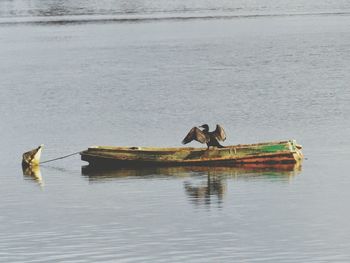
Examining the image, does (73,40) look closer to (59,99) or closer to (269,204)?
(59,99)

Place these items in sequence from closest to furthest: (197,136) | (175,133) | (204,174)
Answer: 1. (204,174)
2. (197,136)
3. (175,133)

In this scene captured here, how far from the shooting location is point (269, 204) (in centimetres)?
4619

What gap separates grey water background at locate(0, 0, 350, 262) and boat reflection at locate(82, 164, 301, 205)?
0.12 metres

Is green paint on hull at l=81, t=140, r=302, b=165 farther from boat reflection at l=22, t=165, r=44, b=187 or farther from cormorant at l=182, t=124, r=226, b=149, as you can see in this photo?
boat reflection at l=22, t=165, r=44, b=187

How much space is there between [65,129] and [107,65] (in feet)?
116

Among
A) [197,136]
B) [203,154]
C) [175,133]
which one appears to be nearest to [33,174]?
[197,136]

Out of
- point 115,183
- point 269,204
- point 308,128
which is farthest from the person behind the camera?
point 308,128

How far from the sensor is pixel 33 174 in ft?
179

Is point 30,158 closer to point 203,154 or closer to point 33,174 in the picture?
point 33,174

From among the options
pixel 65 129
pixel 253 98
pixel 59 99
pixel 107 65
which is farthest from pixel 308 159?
pixel 107 65

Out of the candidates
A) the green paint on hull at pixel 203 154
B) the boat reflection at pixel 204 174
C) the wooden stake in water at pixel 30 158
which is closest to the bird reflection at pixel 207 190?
the boat reflection at pixel 204 174

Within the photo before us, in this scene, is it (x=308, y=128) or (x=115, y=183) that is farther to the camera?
(x=308, y=128)

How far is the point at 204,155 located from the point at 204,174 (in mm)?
1382

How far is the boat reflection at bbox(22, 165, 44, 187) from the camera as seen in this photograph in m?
53.2
